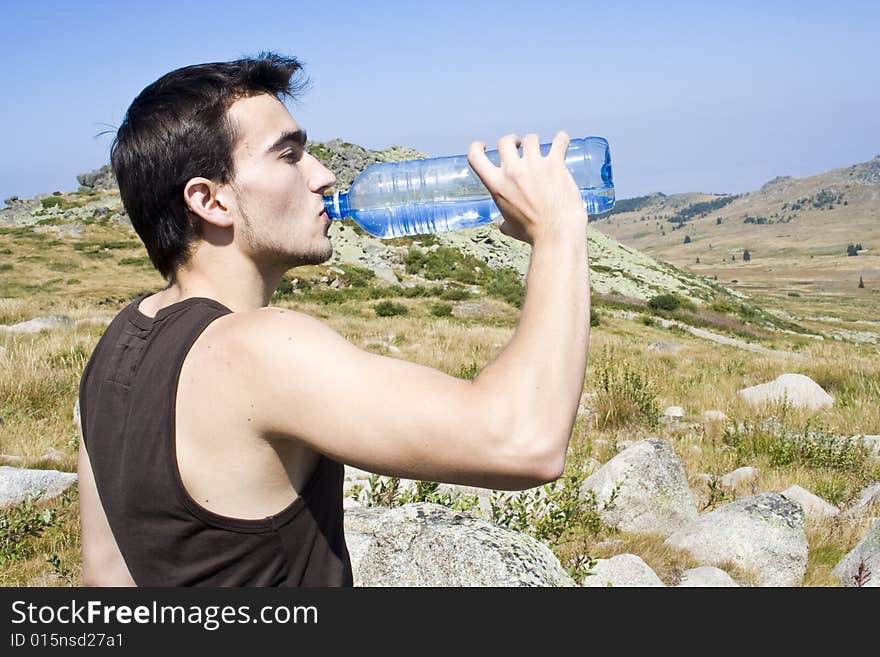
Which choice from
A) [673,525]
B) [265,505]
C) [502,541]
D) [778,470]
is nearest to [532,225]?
[265,505]

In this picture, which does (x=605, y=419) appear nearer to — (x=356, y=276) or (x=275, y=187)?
(x=275, y=187)

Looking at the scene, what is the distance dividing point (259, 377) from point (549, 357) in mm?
626

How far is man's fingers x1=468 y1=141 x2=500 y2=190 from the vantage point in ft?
5.97

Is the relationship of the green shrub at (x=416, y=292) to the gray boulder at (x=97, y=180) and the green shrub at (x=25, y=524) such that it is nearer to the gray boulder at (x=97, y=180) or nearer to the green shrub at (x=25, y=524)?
the green shrub at (x=25, y=524)

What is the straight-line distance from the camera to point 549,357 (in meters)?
1.52

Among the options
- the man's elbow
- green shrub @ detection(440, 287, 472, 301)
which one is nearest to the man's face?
the man's elbow

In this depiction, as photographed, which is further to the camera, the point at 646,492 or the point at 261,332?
the point at 646,492

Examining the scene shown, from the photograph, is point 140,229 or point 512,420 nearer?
point 512,420

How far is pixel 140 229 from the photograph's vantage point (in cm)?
219

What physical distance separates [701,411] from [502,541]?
6817mm

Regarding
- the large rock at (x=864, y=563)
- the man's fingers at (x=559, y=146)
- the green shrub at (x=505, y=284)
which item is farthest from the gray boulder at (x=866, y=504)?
the green shrub at (x=505, y=284)

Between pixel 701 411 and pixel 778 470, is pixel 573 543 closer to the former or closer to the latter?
pixel 778 470

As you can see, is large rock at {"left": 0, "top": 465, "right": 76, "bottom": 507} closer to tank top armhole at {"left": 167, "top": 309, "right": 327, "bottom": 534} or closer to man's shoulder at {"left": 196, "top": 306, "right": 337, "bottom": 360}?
tank top armhole at {"left": 167, "top": 309, "right": 327, "bottom": 534}

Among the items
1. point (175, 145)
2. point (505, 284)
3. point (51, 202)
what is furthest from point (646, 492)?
point (51, 202)
